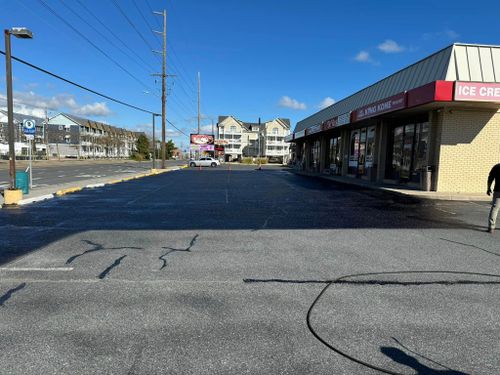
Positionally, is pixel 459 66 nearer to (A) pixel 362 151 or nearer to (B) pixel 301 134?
(A) pixel 362 151

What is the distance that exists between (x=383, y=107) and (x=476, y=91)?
5.14 m

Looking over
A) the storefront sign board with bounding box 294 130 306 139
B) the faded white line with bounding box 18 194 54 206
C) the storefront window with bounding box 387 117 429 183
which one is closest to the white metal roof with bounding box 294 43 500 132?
the storefront window with bounding box 387 117 429 183

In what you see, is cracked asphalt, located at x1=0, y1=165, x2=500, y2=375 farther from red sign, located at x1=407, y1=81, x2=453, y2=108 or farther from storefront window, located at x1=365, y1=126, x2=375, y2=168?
storefront window, located at x1=365, y1=126, x2=375, y2=168

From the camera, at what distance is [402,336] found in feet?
12.5

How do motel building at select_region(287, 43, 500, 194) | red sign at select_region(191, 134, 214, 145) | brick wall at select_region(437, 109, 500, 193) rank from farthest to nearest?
red sign at select_region(191, 134, 214, 145) → brick wall at select_region(437, 109, 500, 193) → motel building at select_region(287, 43, 500, 194)

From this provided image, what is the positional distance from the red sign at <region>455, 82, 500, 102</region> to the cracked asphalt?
703 centimetres

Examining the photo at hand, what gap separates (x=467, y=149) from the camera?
17.0 metres

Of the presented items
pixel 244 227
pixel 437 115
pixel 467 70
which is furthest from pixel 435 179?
pixel 244 227

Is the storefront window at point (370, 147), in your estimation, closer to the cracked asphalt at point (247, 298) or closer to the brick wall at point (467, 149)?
the brick wall at point (467, 149)

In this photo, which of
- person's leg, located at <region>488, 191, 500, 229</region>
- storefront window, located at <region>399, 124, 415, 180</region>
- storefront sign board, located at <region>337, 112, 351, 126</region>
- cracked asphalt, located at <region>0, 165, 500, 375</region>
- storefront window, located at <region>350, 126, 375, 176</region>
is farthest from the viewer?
storefront window, located at <region>350, 126, 375, 176</region>

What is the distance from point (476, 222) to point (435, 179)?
24.5 ft

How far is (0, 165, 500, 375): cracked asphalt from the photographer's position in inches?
133

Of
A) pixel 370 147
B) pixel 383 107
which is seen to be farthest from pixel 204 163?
pixel 383 107

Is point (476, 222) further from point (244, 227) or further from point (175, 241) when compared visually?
point (175, 241)
